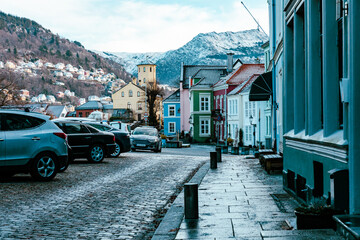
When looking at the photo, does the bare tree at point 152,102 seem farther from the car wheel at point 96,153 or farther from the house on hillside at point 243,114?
the car wheel at point 96,153

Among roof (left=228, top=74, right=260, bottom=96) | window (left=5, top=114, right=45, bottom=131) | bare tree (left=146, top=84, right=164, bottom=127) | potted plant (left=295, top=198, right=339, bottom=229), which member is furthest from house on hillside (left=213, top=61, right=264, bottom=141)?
potted plant (left=295, top=198, right=339, bottom=229)

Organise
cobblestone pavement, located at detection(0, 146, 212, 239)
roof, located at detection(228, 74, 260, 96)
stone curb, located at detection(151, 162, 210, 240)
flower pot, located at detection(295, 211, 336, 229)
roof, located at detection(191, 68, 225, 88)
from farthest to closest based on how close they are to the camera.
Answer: roof, located at detection(191, 68, 225, 88)
roof, located at detection(228, 74, 260, 96)
cobblestone pavement, located at detection(0, 146, 212, 239)
stone curb, located at detection(151, 162, 210, 240)
flower pot, located at detection(295, 211, 336, 229)

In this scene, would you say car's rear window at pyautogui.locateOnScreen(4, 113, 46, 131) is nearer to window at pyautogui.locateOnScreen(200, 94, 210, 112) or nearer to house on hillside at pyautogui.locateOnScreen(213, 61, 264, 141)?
house on hillside at pyautogui.locateOnScreen(213, 61, 264, 141)

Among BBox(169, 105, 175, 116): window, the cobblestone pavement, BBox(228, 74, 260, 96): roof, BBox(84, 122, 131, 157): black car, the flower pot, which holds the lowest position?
the cobblestone pavement

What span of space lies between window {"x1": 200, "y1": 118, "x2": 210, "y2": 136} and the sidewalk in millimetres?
60425

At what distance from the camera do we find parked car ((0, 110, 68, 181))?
1286 cm

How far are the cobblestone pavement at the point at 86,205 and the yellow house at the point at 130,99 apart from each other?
12619 centimetres

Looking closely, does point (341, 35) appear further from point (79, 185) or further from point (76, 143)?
point (76, 143)

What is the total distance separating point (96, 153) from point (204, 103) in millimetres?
53821

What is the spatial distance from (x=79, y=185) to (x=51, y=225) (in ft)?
17.6

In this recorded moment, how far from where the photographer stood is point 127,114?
135 m

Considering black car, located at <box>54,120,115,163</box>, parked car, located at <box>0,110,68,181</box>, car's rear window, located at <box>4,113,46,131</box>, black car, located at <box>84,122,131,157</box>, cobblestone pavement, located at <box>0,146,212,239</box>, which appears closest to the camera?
cobblestone pavement, located at <box>0,146,212,239</box>

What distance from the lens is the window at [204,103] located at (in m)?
74.1

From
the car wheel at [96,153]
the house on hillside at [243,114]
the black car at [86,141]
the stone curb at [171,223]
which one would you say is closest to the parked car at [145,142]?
the black car at [86,141]
